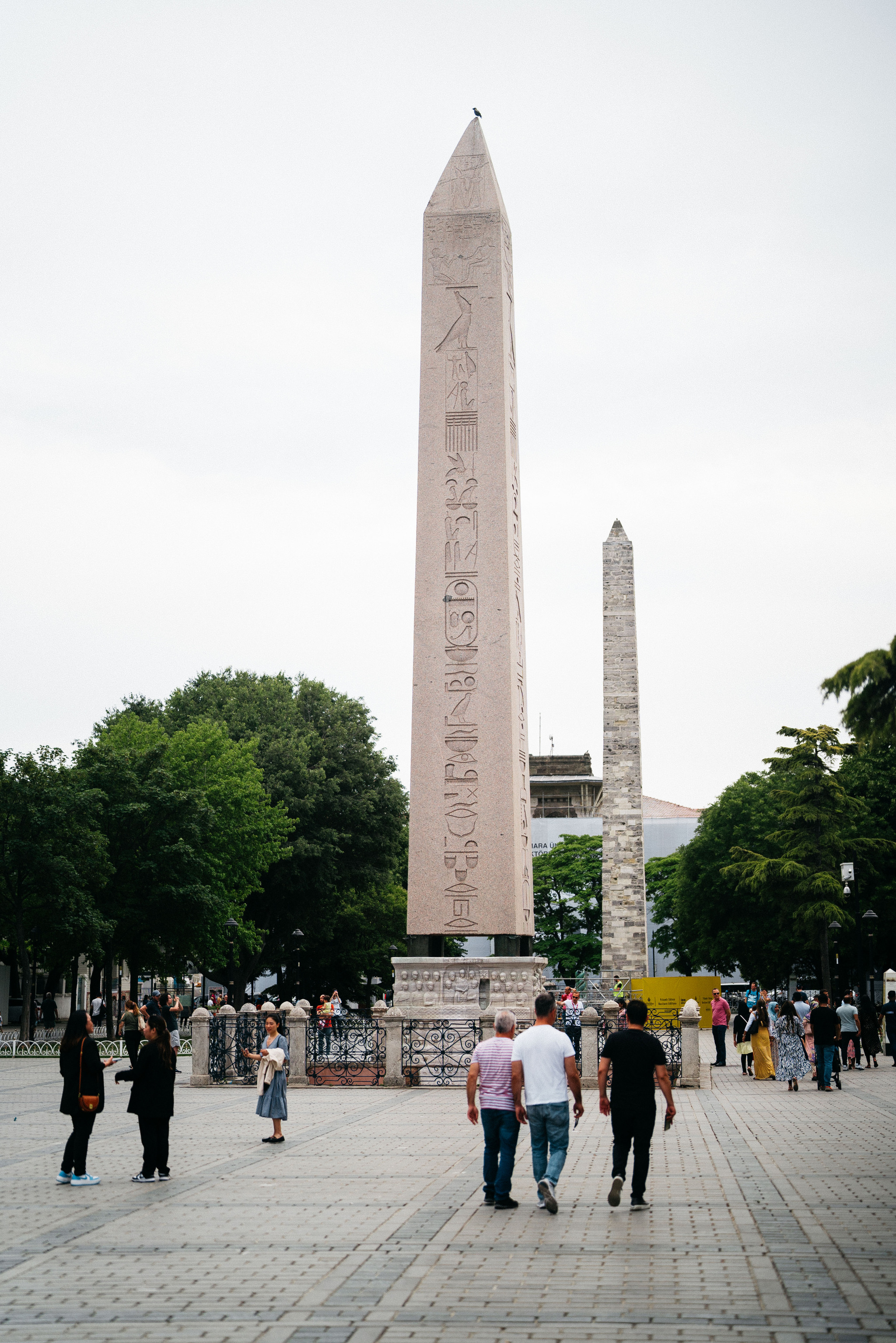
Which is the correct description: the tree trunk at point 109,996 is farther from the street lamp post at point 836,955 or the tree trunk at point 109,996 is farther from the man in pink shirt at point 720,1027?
the street lamp post at point 836,955

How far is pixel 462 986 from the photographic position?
2398cm

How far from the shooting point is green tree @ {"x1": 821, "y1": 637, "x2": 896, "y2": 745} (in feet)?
30.6

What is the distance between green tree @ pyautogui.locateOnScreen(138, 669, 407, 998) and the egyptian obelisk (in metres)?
24.1

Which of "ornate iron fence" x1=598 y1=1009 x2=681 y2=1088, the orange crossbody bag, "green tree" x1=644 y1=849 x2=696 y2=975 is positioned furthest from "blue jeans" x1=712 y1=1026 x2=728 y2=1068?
"green tree" x1=644 y1=849 x2=696 y2=975

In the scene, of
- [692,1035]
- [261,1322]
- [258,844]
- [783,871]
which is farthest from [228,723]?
[261,1322]

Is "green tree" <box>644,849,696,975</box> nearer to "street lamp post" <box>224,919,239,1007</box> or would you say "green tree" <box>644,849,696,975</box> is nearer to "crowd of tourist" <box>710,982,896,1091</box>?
"street lamp post" <box>224,919,239,1007</box>

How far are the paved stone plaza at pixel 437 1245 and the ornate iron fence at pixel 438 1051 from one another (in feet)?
25.0

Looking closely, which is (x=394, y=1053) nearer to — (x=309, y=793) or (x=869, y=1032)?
(x=869, y=1032)

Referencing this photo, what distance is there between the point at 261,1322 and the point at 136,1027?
38.7 feet

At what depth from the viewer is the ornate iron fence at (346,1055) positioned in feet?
76.6

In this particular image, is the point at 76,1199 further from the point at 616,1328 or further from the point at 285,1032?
the point at 285,1032

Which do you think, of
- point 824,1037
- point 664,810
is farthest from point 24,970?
point 664,810

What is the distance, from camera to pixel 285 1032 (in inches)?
990

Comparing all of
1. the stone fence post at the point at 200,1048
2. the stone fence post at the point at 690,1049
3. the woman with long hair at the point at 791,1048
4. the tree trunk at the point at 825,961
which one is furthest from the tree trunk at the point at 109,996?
the tree trunk at the point at 825,961
